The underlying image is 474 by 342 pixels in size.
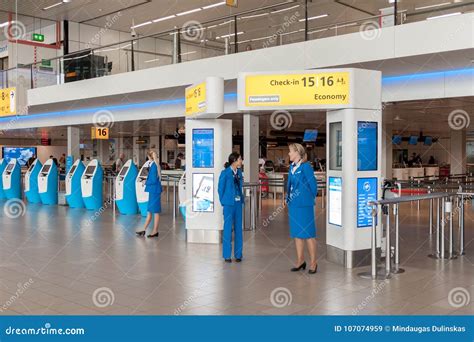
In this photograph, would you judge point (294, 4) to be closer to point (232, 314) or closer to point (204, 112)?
point (204, 112)

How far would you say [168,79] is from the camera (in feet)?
37.0

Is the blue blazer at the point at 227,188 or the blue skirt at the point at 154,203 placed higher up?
the blue blazer at the point at 227,188

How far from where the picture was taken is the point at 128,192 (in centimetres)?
1209

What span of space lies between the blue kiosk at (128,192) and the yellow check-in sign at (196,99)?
4309 millimetres

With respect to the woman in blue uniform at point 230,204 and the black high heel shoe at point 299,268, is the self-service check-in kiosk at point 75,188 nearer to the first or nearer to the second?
the woman in blue uniform at point 230,204

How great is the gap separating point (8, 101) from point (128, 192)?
417 cm

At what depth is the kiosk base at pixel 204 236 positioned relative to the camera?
27.0 ft

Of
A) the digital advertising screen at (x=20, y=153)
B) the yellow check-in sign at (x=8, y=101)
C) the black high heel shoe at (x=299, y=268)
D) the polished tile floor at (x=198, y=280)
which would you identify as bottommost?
the polished tile floor at (x=198, y=280)

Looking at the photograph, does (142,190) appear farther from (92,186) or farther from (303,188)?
(303,188)

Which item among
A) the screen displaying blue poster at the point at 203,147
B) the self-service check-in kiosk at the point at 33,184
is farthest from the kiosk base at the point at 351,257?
the self-service check-in kiosk at the point at 33,184

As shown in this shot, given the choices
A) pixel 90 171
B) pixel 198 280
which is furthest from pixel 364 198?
pixel 90 171

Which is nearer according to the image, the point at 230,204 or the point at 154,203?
the point at 230,204

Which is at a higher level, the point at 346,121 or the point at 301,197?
the point at 346,121

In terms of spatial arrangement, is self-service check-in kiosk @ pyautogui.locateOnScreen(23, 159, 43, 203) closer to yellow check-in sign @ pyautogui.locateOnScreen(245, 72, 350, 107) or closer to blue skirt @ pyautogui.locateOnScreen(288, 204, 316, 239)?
yellow check-in sign @ pyautogui.locateOnScreen(245, 72, 350, 107)
